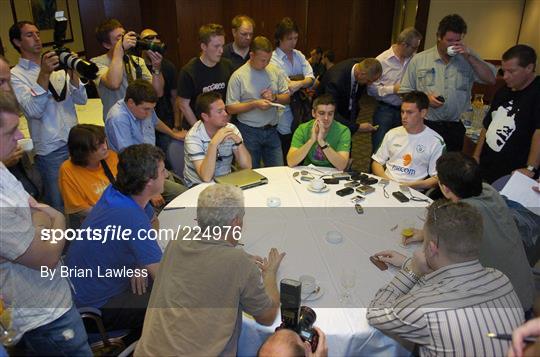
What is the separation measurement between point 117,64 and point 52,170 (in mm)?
958

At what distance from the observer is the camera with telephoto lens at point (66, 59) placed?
281 centimetres

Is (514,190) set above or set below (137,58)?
below

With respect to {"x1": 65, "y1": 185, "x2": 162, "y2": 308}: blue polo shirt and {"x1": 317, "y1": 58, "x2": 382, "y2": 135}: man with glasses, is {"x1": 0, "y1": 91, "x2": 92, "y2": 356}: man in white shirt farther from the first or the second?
{"x1": 317, "y1": 58, "x2": 382, "y2": 135}: man with glasses

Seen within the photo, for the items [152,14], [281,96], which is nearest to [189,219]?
[281,96]

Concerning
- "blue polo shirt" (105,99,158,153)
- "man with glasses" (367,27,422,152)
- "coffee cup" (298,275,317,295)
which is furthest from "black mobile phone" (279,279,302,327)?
"man with glasses" (367,27,422,152)

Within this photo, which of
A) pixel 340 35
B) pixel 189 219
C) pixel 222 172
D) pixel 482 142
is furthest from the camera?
pixel 340 35

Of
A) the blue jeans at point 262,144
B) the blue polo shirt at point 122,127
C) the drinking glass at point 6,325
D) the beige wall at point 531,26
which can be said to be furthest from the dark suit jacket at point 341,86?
the beige wall at point 531,26

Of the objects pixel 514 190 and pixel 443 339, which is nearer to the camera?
pixel 443 339

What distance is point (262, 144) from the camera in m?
3.63

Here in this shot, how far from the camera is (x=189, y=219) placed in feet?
7.57

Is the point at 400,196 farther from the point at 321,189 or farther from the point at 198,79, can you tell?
the point at 198,79

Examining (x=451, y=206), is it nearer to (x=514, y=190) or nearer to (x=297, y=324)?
(x=297, y=324)

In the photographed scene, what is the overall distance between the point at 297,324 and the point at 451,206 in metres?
0.76

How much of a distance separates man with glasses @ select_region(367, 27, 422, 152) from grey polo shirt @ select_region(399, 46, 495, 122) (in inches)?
11.2
